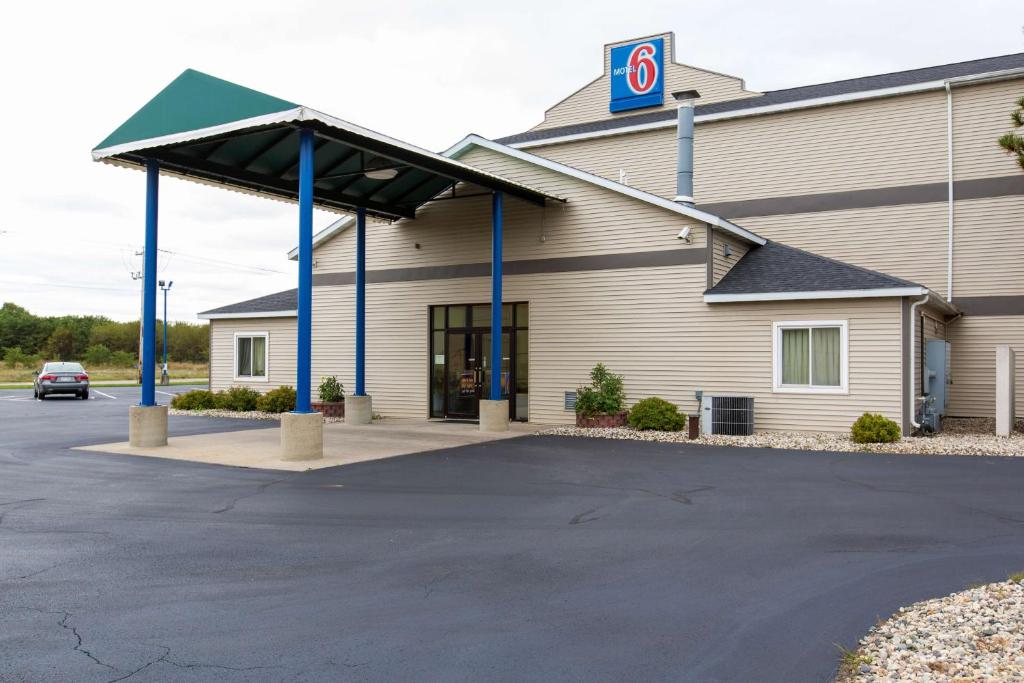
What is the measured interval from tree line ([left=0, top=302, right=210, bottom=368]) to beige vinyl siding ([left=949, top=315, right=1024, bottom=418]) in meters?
67.9

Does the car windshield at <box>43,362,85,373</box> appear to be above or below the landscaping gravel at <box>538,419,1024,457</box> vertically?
above

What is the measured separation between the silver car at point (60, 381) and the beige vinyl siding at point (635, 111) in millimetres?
20081

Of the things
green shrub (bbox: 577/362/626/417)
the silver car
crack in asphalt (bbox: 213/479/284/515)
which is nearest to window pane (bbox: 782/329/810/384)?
green shrub (bbox: 577/362/626/417)

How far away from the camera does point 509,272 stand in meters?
20.1

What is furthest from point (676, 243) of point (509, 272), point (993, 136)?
point (993, 136)

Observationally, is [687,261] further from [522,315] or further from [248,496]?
[248,496]

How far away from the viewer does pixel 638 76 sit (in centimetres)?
2716

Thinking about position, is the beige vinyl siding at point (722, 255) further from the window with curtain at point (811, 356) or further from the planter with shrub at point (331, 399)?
the planter with shrub at point (331, 399)

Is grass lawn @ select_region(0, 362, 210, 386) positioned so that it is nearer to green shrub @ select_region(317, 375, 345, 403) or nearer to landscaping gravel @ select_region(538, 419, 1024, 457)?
green shrub @ select_region(317, 375, 345, 403)

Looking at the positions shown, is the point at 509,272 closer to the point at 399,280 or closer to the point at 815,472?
the point at 399,280

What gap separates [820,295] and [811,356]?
1.29 m

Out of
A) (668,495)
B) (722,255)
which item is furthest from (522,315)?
(668,495)

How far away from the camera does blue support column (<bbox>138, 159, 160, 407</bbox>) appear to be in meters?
14.3

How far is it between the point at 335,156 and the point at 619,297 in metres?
6.94
